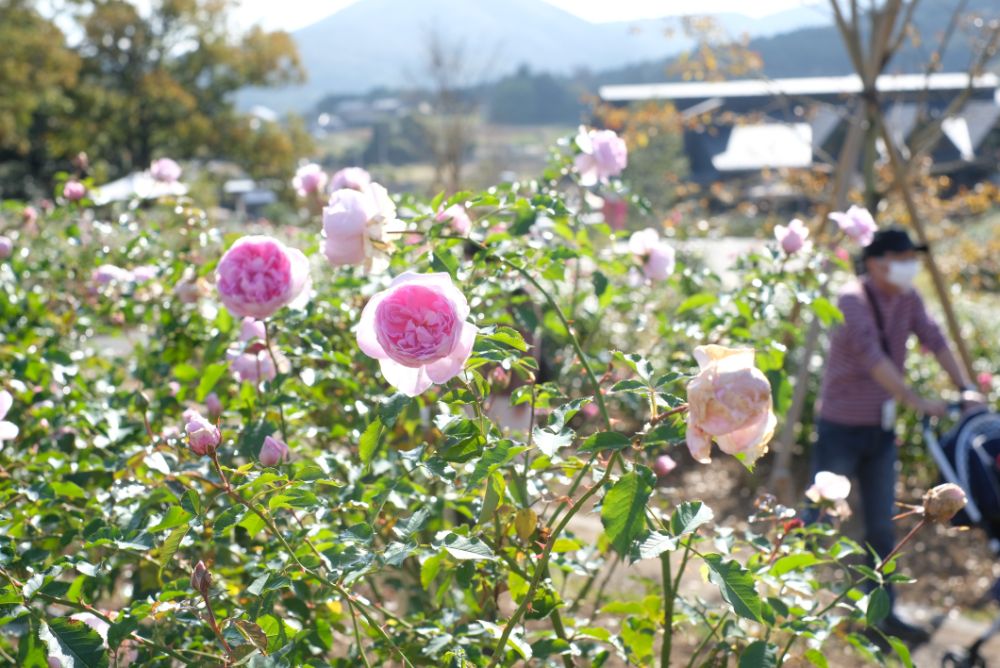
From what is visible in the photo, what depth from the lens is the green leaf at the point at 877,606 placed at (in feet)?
4.11

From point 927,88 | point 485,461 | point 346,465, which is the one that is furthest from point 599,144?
point 927,88

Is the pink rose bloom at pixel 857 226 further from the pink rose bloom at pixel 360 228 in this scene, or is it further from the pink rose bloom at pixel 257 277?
the pink rose bloom at pixel 257 277

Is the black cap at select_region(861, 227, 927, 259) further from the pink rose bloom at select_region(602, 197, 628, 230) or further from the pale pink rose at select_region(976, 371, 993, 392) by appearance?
the pale pink rose at select_region(976, 371, 993, 392)

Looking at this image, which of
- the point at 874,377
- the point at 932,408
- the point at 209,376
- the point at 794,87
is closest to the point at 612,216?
the point at 874,377

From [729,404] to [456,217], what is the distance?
71cm

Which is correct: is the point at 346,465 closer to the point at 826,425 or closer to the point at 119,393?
the point at 119,393

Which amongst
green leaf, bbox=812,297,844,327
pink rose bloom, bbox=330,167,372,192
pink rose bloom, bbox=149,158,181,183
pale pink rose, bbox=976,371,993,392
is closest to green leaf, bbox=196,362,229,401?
pink rose bloom, bbox=330,167,372,192

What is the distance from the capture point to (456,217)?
1.55 meters

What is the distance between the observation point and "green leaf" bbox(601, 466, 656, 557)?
3.26 feet

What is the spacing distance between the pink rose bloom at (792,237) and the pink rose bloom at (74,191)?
1641 millimetres

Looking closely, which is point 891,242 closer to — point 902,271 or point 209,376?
point 902,271

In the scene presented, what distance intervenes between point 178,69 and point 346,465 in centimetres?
2918

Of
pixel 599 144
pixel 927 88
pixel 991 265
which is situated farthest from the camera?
pixel 991 265

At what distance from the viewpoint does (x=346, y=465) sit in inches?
60.6
